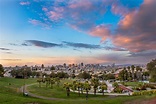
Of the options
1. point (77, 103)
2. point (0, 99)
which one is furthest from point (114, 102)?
point (0, 99)

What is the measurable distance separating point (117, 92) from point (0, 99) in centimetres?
5863

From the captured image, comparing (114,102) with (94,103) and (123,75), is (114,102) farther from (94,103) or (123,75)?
(123,75)

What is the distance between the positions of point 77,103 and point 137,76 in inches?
5594

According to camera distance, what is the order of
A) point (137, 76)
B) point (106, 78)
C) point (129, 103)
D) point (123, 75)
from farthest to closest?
1. point (106, 78)
2. point (137, 76)
3. point (123, 75)
4. point (129, 103)

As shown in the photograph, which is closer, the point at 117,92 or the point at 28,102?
the point at 28,102

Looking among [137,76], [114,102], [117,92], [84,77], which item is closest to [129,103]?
[114,102]

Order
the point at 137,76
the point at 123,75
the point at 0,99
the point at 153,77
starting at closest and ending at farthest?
the point at 0,99
the point at 153,77
the point at 123,75
the point at 137,76

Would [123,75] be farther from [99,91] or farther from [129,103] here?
[129,103]

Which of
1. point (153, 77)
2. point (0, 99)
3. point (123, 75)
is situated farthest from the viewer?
point (123, 75)

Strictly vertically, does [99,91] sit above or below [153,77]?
below

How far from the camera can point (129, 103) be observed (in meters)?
47.7

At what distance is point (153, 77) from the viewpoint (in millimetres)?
91062

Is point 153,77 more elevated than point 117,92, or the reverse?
point 153,77

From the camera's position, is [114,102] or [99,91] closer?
[114,102]
